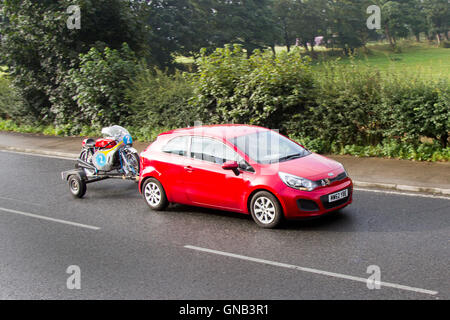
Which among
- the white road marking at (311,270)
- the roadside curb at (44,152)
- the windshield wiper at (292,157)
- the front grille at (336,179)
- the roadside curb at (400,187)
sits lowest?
the roadside curb at (44,152)

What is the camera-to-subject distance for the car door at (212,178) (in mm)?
9117

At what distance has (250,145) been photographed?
958 centimetres

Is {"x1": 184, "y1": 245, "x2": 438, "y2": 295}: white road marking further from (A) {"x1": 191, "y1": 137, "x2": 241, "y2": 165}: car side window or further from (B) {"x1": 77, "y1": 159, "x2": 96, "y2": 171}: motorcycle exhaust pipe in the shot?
(B) {"x1": 77, "y1": 159, "x2": 96, "y2": 171}: motorcycle exhaust pipe

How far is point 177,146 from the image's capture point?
1028cm

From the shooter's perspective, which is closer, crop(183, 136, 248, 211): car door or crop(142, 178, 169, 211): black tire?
crop(183, 136, 248, 211): car door

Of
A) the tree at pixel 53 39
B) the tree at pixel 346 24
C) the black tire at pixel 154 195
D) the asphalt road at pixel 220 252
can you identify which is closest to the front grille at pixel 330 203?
the asphalt road at pixel 220 252

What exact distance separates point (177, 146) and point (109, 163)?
254cm

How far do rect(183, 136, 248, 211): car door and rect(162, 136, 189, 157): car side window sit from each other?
182 millimetres

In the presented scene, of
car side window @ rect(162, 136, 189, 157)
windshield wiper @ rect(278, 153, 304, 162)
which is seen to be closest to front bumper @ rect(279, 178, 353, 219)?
windshield wiper @ rect(278, 153, 304, 162)

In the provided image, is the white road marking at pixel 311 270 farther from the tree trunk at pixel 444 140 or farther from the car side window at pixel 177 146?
the tree trunk at pixel 444 140

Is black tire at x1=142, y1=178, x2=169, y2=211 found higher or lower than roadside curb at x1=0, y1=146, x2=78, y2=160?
higher

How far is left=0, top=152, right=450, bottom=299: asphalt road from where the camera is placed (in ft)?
21.4

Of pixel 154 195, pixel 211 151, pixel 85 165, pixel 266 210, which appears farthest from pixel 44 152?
pixel 266 210

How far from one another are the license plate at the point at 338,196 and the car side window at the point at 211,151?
166 cm
